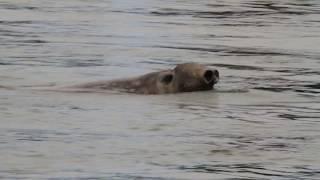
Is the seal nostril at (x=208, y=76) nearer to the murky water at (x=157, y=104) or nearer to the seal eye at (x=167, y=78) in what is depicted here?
the murky water at (x=157, y=104)

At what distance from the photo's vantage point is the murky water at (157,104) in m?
6.49

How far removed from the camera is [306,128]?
7965mm

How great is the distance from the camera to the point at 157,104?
8758 millimetres

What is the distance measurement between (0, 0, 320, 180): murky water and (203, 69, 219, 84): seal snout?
117 millimetres

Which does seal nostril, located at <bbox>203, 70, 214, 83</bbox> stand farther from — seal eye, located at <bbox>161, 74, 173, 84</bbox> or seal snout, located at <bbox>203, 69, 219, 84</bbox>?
seal eye, located at <bbox>161, 74, 173, 84</bbox>

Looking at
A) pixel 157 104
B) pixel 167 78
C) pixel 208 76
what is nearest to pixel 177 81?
pixel 167 78

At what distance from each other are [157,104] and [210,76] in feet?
2.28

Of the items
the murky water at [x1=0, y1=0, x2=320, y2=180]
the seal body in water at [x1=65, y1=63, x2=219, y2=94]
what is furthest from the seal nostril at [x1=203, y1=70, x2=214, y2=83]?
the murky water at [x1=0, y1=0, x2=320, y2=180]

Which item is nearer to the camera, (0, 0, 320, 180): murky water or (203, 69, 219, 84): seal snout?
(0, 0, 320, 180): murky water

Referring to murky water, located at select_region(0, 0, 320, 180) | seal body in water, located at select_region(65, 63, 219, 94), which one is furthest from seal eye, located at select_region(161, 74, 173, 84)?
murky water, located at select_region(0, 0, 320, 180)

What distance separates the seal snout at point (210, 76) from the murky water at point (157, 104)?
0.12 m

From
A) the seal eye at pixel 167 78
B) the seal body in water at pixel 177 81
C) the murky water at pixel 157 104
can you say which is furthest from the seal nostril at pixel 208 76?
the seal eye at pixel 167 78

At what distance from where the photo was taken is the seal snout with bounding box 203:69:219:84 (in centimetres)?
923

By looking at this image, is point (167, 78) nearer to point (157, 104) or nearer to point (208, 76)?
point (208, 76)
